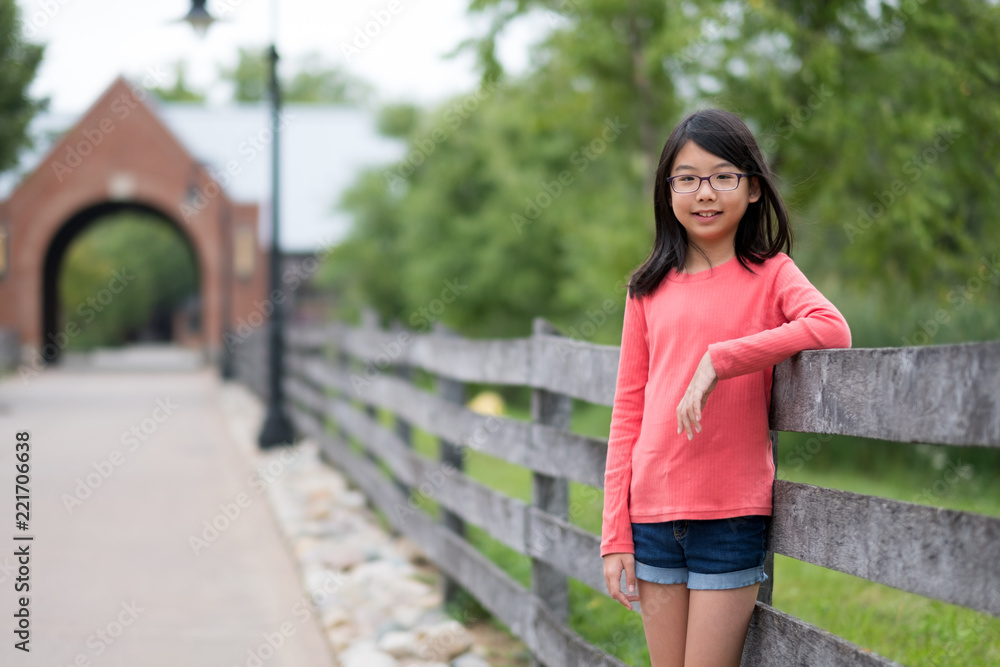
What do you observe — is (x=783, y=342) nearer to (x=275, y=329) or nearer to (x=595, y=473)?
(x=595, y=473)

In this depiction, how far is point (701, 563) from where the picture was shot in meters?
2.11

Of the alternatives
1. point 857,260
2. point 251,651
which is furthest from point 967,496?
point 251,651

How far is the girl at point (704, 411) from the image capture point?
6.91 ft

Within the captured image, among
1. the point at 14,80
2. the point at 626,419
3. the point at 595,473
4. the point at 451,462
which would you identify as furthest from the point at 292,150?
the point at 626,419

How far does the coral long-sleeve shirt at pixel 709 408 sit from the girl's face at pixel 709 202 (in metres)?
0.08

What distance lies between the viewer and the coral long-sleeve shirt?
2.12 m

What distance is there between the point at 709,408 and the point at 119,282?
40.2 metres

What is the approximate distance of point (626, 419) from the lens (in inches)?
91.5

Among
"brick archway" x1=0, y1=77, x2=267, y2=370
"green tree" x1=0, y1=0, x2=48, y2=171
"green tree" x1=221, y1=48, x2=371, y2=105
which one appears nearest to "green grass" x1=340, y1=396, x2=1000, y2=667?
"green tree" x1=0, y1=0, x2=48, y2=171

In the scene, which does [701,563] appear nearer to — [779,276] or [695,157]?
[779,276]

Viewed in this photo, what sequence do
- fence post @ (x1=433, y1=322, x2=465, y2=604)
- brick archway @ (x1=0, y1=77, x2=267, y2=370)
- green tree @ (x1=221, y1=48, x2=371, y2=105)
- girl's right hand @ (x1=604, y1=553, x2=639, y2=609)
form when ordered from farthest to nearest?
green tree @ (x1=221, y1=48, x2=371, y2=105) < brick archway @ (x1=0, y1=77, x2=267, y2=370) < fence post @ (x1=433, y1=322, x2=465, y2=604) < girl's right hand @ (x1=604, y1=553, x2=639, y2=609)

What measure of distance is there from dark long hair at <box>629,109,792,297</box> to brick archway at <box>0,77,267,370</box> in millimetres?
27486

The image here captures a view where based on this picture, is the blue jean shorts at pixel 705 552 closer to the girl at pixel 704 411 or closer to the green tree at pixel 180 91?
the girl at pixel 704 411

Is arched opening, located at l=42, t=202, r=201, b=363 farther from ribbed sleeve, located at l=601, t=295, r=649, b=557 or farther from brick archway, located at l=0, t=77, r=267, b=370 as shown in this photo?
ribbed sleeve, located at l=601, t=295, r=649, b=557
